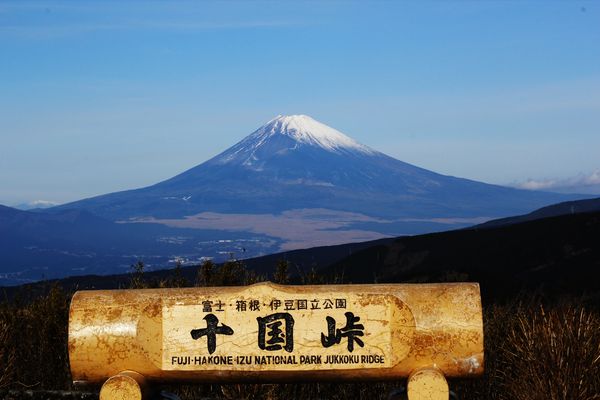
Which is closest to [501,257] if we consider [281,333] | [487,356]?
[487,356]

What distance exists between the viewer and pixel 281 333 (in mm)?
7008

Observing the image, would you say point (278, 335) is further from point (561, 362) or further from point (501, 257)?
point (501, 257)

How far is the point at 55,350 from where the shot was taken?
10562 mm

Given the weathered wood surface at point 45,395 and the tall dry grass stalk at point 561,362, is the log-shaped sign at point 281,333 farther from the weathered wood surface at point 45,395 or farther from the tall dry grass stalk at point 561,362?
the weathered wood surface at point 45,395

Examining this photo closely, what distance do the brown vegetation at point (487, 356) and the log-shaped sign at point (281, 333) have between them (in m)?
0.76

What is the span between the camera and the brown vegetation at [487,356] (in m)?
7.61

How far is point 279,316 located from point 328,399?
299 centimetres

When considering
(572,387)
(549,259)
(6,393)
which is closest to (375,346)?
(572,387)

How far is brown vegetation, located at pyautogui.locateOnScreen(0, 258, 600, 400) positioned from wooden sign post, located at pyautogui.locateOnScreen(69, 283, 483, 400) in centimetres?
73

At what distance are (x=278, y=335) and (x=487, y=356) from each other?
12.3 ft

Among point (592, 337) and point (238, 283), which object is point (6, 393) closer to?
point (238, 283)

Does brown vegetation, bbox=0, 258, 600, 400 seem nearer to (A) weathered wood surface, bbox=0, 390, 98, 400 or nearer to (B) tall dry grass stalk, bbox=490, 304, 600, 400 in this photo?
(B) tall dry grass stalk, bbox=490, 304, 600, 400

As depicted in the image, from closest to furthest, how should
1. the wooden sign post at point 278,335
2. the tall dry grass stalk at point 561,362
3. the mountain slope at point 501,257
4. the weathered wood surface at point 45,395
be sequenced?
the wooden sign post at point 278,335 → the tall dry grass stalk at point 561,362 → the weathered wood surface at point 45,395 → the mountain slope at point 501,257

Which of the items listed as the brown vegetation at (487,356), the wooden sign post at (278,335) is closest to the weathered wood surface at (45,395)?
the brown vegetation at (487,356)
